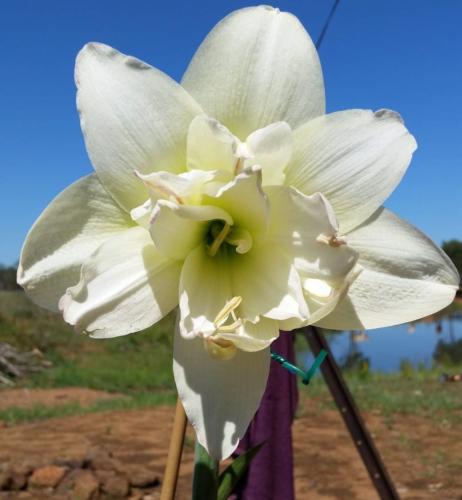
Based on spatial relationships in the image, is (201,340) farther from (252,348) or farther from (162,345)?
(162,345)

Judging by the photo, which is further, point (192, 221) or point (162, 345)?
point (162, 345)

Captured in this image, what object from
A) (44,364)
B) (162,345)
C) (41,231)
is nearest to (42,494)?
(41,231)

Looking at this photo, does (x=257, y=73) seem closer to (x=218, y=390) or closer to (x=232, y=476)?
(x=218, y=390)

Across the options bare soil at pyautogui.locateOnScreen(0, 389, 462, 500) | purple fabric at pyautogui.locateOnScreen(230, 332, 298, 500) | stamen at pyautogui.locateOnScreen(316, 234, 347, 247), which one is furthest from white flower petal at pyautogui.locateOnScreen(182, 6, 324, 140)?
bare soil at pyautogui.locateOnScreen(0, 389, 462, 500)

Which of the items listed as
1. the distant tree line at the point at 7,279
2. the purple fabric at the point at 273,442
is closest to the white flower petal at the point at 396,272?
the purple fabric at the point at 273,442

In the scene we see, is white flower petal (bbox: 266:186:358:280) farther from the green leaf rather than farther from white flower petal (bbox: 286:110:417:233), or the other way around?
the green leaf

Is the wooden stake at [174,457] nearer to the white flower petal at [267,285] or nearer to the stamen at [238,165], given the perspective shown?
the white flower petal at [267,285]
